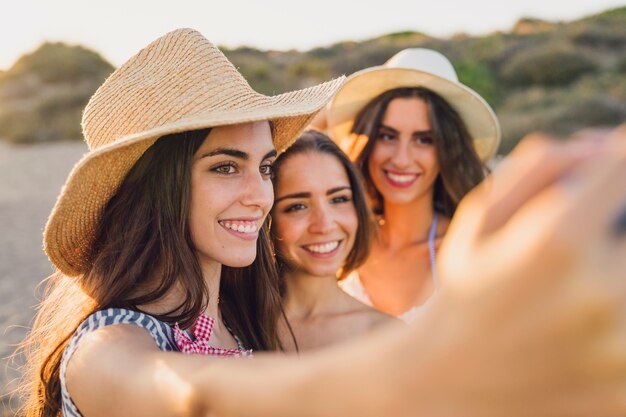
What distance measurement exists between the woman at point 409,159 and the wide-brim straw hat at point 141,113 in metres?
1.58

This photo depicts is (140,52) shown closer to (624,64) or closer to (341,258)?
(341,258)

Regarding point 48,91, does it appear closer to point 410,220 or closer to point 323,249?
point 410,220

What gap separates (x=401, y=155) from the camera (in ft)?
12.2

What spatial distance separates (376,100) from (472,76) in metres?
20.5

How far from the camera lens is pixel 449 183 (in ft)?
13.0

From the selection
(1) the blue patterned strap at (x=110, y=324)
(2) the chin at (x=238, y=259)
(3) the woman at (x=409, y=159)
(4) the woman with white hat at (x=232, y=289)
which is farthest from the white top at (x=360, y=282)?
(1) the blue patterned strap at (x=110, y=324)

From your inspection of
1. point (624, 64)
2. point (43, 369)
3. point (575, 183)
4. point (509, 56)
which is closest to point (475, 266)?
point (575, 183)

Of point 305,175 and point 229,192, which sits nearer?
point 229,192

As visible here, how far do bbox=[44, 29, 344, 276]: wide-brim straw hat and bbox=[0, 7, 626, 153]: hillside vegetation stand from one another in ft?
45.7

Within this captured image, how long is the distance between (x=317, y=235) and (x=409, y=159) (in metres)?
0.88

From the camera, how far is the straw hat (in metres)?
3.84

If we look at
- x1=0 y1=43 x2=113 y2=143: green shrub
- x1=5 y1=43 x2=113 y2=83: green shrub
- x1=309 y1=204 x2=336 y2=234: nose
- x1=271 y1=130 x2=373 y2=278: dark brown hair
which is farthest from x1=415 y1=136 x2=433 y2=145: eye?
x1=5 y1=43 x2=113 y2=83: green shrub

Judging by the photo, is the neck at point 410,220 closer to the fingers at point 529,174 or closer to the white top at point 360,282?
the white top at point 360,282

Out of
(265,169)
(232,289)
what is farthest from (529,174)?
(232,289)
